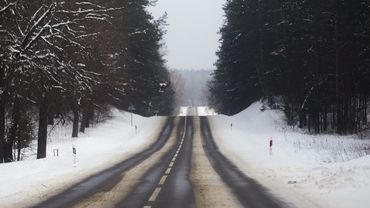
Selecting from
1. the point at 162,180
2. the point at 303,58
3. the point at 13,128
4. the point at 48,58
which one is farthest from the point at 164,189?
the point at 303,58

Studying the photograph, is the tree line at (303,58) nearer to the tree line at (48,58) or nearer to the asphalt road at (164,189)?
the tree line at (48,58)

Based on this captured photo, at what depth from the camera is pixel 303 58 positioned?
Result: 41906 mm

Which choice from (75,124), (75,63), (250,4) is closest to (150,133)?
(75,124)

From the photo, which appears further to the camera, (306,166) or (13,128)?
(13,128)

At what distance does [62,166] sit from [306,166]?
1030 cm

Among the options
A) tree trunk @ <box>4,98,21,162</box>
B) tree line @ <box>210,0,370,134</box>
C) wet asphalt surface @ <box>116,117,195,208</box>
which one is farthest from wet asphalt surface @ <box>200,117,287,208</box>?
tree line @ <box>210,0,370,134</box>

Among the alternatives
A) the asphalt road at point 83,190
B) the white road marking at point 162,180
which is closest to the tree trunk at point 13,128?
the asphalt road at point 83,190

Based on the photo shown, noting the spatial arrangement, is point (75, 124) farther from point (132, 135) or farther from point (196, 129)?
point (196, 129)

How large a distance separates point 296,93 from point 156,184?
3218cm

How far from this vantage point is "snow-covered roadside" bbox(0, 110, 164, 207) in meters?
12.9

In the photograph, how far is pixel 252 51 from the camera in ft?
175

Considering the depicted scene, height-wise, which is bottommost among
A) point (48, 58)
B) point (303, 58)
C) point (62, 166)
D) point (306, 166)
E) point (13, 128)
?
point (62, 166)

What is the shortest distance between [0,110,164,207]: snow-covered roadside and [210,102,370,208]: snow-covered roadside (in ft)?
19.9

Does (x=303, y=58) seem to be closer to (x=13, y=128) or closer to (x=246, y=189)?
(x=13, y=128)
